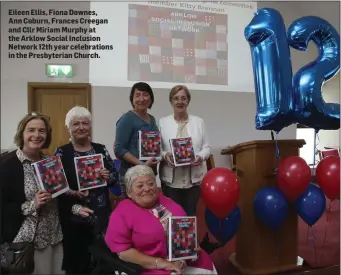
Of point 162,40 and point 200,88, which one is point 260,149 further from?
point 162,40

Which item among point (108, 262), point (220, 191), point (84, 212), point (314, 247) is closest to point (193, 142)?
point (220, 191)

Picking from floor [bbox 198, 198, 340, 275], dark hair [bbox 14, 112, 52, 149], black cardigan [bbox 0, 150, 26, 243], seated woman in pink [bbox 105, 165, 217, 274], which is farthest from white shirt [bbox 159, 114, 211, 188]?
black cardigan [bbox 0, 150, 26, 243]

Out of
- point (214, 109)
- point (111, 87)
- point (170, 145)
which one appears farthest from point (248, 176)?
point (111, 87)

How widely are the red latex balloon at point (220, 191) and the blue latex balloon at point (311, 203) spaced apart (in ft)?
1.48

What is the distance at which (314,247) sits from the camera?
239cm

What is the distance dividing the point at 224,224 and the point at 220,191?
276 millimetres

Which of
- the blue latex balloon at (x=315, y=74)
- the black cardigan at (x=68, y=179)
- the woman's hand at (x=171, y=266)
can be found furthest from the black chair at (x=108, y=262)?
the blue latex balloon at (x=315, y=74)

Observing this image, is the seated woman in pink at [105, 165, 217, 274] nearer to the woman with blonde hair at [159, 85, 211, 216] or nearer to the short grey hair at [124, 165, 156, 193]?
the short grey hair at [124, 165, 156, 193]

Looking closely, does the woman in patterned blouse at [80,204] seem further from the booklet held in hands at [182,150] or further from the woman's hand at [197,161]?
the woman's hand at [197,161]

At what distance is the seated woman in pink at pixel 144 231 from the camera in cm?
126

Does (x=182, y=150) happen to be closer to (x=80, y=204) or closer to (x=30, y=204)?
(x=80, y=204)

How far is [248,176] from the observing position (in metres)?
1.85

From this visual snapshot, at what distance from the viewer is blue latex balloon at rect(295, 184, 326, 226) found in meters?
1.74

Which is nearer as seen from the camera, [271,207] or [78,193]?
[78,193]
